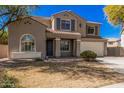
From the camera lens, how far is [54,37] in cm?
2500

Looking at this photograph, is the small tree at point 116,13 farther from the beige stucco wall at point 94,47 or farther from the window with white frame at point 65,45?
the beige stucco wall at point 94,47

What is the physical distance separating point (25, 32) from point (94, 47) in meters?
12.5

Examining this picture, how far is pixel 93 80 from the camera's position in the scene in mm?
9812

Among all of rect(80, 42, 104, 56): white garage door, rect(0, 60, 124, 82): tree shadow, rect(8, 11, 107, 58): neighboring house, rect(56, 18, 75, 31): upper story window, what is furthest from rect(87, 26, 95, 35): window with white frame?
rect(0, 60, 124, 82): tree shadow

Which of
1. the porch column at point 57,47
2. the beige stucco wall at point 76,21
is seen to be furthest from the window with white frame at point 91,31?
the porch column at point 57,47

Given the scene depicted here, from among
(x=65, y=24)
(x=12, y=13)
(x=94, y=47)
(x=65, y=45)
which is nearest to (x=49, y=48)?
(x=65, y=45)

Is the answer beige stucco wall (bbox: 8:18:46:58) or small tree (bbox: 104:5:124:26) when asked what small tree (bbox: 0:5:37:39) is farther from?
small tree (bbox: 104:5:124:26)

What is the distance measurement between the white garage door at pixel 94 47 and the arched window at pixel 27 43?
9.11 m

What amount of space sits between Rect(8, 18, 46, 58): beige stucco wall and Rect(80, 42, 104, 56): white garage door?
27.3ft

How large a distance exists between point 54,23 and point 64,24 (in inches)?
62.3

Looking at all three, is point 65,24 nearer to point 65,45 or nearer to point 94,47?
point 65,45

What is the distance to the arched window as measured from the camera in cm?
2152

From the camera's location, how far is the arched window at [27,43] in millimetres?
21516

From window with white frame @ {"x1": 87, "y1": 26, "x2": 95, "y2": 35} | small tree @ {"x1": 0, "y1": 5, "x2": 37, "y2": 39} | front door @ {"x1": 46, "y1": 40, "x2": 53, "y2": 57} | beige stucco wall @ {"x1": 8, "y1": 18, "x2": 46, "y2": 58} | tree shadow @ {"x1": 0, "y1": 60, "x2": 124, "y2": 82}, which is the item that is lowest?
tree shadow @ {"x1": 0, "y1": 60, "x2": 124, "y2": 82}
